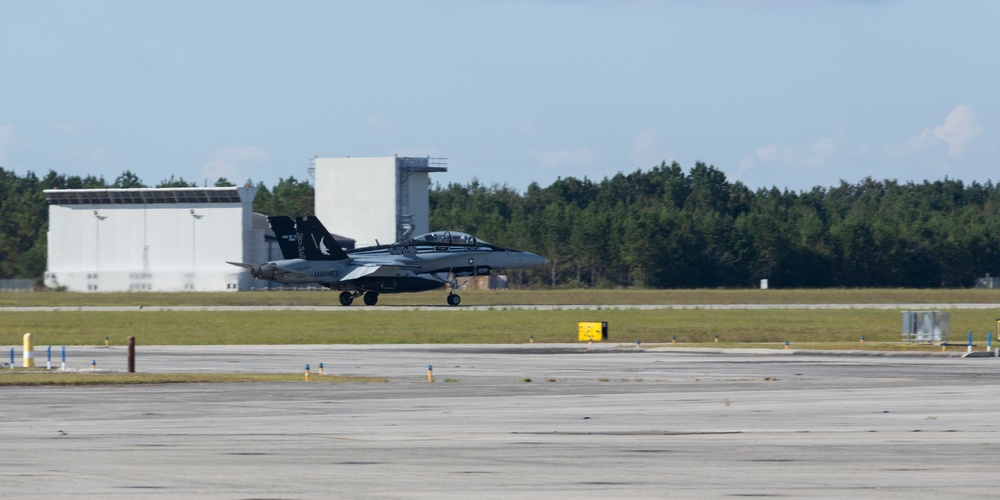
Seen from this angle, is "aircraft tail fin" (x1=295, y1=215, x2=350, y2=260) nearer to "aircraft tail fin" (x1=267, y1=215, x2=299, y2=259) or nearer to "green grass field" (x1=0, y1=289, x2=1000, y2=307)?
"aircraft tail fin" (x1=267, y1=215, x2=299, y2=259)

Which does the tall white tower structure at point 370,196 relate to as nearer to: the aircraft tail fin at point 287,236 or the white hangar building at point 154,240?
the white hangar building at point 154,240

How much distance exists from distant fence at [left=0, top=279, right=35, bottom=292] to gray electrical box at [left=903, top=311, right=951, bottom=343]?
78.4 metres

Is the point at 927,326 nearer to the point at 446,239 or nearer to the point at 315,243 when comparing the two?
the point at 446,239

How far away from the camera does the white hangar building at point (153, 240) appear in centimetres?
9725

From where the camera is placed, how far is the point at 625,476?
545 inches

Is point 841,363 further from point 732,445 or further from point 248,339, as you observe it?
point 248,339

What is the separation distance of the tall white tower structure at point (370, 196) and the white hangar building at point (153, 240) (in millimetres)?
11149

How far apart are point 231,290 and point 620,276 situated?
158 feet

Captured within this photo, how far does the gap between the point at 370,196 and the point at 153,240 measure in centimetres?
1883

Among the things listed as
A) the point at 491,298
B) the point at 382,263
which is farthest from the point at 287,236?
the point at 491,298

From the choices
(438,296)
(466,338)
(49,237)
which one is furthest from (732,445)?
(49,237)

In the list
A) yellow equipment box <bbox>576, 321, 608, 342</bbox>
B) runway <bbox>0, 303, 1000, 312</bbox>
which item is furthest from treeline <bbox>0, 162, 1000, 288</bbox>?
yellow equipment box <bbox>576, 321, 608, 342</bbox>

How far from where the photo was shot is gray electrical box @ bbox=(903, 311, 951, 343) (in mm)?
38938

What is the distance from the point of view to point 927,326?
129 ft
